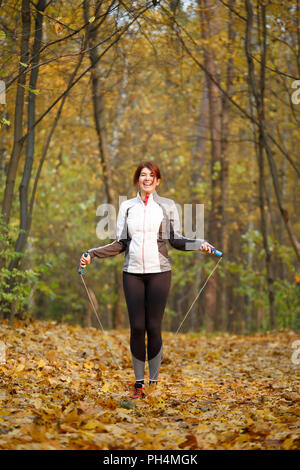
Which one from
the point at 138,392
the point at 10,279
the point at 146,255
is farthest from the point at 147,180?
the point at 10,279

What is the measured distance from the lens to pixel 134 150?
18109 mm

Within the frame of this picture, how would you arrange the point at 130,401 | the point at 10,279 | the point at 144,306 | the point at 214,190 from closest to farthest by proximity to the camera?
the point at 130,401 → the point at 144,306 → the point at 10,279 → the point at 214,190

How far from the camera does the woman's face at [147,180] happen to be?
222 inches

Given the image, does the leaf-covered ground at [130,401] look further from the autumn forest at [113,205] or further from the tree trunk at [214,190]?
the tree trunk at [214,190]

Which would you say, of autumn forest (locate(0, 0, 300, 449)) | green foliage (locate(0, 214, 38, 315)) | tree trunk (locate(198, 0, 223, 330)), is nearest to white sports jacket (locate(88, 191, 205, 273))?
autumn forest (locate(0, 0, 300, 449))

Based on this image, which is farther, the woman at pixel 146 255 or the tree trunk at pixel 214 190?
the tree trunk at pixel 214 190

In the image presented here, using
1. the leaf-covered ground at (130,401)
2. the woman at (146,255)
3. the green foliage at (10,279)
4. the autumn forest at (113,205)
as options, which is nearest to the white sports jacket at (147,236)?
the woman at (146,255)

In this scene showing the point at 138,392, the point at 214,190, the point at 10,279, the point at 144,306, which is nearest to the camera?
the point at 138,392

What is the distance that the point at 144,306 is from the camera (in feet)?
18.2

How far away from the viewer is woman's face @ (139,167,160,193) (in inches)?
222

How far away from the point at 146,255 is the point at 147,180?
2.40 ft

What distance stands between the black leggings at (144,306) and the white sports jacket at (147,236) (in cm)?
9

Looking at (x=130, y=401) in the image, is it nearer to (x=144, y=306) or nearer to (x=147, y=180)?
(x=144, y=306)
